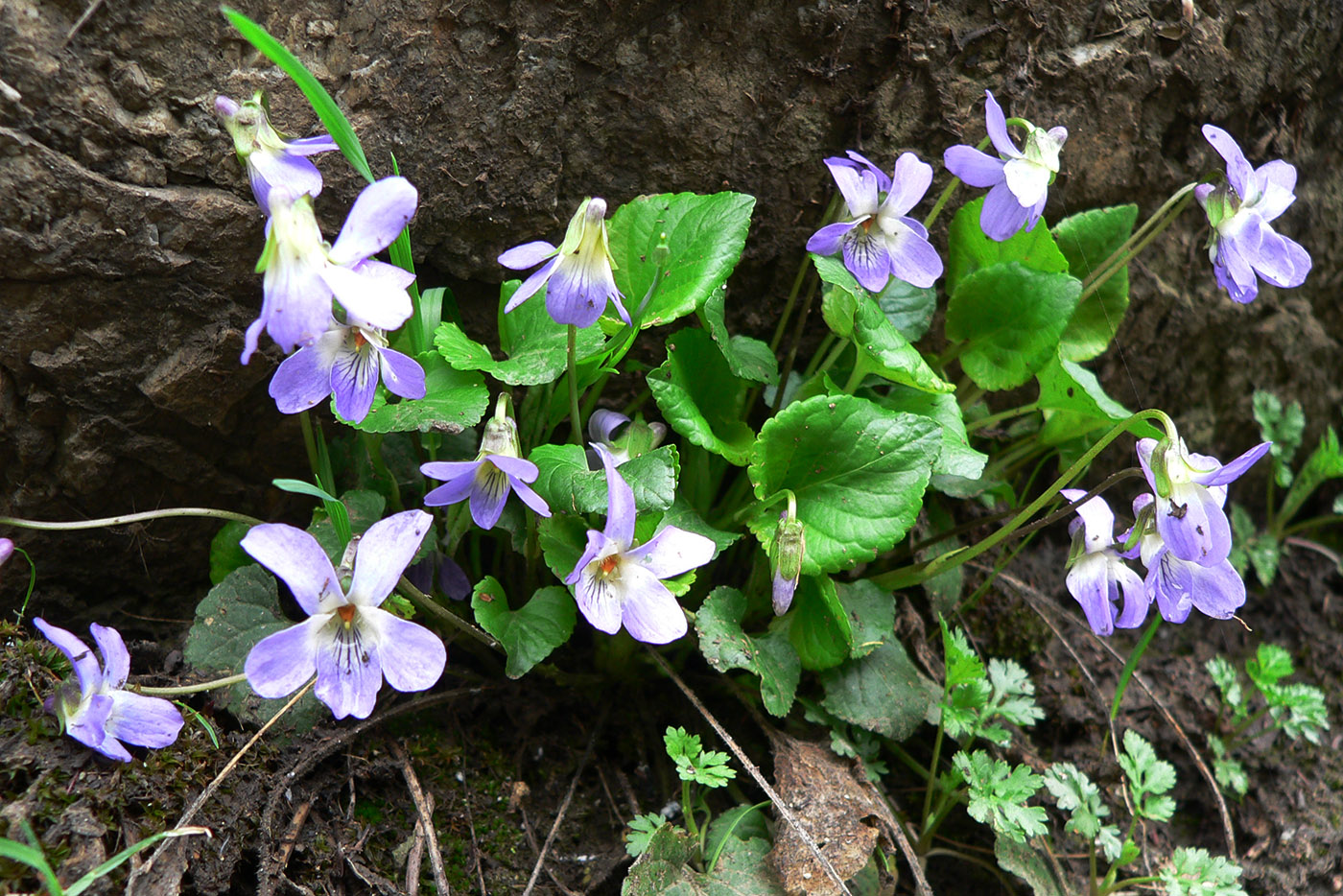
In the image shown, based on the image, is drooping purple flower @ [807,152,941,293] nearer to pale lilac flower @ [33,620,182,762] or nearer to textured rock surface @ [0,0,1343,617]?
textured rock surface @ [0,0,1343,617]

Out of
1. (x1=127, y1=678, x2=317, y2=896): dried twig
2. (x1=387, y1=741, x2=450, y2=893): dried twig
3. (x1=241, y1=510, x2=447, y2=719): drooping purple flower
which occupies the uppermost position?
(x1=241, y1=510, x2=447, y2=719): drooping purple flower

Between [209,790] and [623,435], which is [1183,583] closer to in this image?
[623,435]

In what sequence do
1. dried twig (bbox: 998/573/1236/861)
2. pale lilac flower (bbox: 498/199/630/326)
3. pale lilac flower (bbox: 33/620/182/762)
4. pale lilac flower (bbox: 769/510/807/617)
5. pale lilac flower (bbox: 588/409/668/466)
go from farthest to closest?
dried twig (bbox: 998/573/1236/861)
pale lilac flower (bbox: 588/409/668/466)
pale lilac flower (bbox: 769/510/807/617)
pale lilac flower (bbox: 498/199/630/326)
pale lilac flower (bbox: 33/620/182/762)

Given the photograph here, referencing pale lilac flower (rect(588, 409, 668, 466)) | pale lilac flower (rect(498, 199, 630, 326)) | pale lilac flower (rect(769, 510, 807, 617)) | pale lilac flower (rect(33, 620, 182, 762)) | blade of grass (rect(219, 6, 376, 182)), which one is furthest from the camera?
pale lilac flower (rect(588, 409, 668, 466))

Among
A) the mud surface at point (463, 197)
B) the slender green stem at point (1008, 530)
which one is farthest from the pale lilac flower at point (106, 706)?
the slender green stem at point (1008, 530)

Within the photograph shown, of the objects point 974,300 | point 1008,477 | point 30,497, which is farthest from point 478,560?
point 1008,477

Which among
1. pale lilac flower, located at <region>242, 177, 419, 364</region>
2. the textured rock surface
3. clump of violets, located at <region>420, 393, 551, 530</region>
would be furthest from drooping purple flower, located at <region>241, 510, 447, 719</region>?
the textured rock surface

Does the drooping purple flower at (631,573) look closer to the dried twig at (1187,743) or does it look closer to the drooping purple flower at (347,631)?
the drooping purple flower at (347,631)
